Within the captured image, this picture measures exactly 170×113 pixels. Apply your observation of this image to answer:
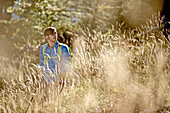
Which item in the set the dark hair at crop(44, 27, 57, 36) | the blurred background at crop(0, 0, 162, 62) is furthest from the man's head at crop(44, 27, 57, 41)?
the blurred background at crop(0, 0, 162, 62)

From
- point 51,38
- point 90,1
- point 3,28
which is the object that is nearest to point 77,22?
point 90,1

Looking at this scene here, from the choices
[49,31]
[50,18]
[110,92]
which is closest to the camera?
[110,92]

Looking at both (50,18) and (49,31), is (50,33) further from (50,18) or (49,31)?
(50,18)

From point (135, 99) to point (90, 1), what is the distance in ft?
18.4

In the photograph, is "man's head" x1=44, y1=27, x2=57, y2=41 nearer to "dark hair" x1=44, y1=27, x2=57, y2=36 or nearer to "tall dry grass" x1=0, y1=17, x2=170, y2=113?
"dark hair" x1=44, y1=27, x2=57, y2=36

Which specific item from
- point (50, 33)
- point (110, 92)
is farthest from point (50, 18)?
point (110, 92)

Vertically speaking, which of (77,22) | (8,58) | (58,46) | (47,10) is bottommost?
(8,58)

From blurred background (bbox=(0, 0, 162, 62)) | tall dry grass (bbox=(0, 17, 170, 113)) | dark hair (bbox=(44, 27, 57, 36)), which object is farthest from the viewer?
blurred background (bbox=(0, 0, 162, 62))

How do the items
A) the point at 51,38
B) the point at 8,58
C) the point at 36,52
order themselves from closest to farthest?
the point at 51,38 → the point at 36,52 → the point at 8,58

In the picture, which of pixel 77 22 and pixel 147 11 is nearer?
pixel 147 11

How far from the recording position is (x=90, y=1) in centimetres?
739

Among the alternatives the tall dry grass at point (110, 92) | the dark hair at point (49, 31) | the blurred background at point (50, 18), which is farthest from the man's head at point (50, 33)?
the blurred background at point (50, 18)

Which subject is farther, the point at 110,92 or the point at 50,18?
the point at 50,18

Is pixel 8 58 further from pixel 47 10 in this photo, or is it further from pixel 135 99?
pixel 135 99
